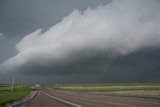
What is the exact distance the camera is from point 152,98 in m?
36.5

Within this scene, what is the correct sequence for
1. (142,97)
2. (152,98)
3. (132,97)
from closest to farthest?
(152,98) < (142,97) < (132,97)

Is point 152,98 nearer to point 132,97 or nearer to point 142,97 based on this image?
point 142,97

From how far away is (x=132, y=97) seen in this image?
Answer: 4359cm

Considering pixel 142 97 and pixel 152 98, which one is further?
pixel 142 97

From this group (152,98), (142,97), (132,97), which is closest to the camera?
(152,98)

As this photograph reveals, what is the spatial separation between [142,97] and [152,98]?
3402 mm

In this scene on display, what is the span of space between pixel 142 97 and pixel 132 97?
3924 millimetres

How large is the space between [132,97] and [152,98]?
7325mm

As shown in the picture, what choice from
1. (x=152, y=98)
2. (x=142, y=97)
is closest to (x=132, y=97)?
(x=142, y=97)

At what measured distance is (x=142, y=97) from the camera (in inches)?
1567

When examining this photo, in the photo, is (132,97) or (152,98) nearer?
(152,98)

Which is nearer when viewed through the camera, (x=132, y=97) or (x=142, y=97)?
(x=142, y=97)
